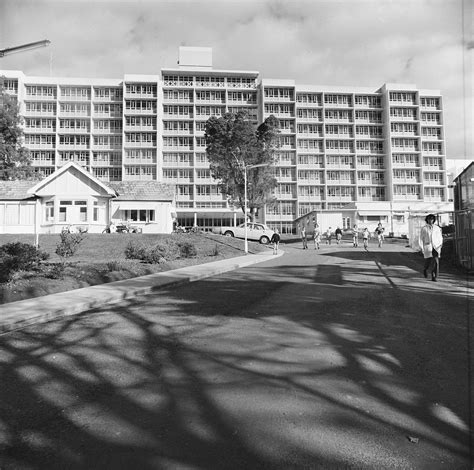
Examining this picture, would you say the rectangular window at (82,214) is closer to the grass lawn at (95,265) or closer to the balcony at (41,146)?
the grass lawn at (95,265)

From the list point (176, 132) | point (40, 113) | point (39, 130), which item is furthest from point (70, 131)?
point (176, 132)

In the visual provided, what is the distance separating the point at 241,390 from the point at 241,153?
134ft

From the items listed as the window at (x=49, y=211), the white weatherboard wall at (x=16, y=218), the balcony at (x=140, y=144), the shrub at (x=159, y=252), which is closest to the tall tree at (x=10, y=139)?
the white weatherboard wall at (x=16, y=218)

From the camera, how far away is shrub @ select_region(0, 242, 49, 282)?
11.4 m

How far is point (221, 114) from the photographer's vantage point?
3236 inches

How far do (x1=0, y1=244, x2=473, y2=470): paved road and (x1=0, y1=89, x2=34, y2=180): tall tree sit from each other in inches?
1311

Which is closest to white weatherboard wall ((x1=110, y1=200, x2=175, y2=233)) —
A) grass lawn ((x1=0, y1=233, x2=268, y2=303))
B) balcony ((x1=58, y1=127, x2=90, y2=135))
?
grass lawn ((x1=0, y1=233, x2=268, y2=303))

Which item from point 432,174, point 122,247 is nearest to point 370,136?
point 432,174

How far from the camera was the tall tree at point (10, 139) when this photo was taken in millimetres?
37188

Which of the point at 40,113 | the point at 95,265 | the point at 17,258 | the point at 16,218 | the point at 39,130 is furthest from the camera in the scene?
the point at 40,113

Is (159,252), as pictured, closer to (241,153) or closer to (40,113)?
(241,153)

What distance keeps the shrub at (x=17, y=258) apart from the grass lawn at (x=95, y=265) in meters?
0.28

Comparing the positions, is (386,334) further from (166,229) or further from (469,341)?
(166,229)

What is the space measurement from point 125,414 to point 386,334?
3956 mm
